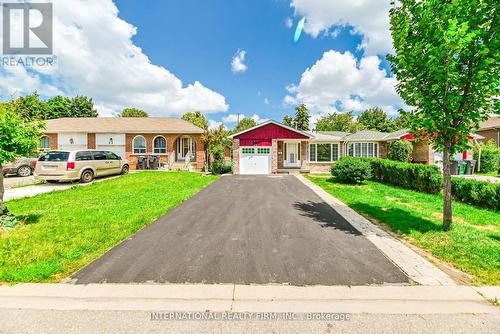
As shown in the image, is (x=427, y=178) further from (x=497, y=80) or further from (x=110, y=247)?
(x=110, y=247)

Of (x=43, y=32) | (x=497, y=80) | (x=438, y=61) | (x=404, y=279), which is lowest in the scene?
(x=404, y=279)

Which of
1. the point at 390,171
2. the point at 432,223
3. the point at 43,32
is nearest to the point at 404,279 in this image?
the point at 432,223

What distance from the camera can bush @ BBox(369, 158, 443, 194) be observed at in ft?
36.7

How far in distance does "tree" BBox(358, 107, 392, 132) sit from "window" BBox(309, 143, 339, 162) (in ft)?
144

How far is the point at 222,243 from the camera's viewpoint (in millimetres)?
5086

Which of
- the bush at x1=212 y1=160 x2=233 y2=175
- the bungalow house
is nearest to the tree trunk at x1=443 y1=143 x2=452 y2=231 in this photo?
the bungalow house

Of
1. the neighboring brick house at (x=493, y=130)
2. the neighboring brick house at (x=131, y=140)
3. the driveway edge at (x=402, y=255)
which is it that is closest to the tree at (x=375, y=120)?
the neighboring brick house at (x=493, y=130)

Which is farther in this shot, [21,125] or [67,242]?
[21,125]

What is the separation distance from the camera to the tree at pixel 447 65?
5.07m

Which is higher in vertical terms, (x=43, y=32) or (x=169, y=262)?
(x=43, y=32)

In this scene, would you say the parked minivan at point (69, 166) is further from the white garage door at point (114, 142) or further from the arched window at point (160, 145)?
the white garage door at point (114, 142)

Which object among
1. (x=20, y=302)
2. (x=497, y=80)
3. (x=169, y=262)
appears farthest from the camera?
(x=497, y=80)

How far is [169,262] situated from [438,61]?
6.97 metres

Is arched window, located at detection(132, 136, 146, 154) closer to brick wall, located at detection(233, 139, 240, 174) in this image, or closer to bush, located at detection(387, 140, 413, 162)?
brick wall, located at detection(233, 139, 240, 174)
